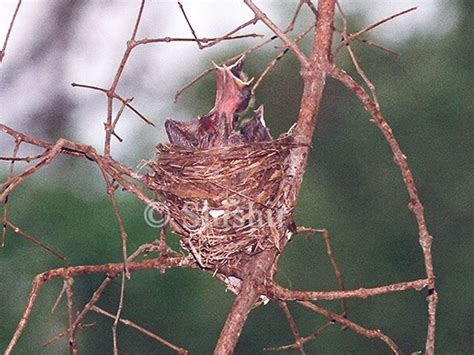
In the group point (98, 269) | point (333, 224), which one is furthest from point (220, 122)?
point (333, 224)

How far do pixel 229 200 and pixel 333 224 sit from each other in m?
0.93

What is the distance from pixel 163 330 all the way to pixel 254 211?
3.10ft

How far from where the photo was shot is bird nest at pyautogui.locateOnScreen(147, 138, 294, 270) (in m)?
0.84

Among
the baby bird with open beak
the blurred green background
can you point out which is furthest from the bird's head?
the blurred green background

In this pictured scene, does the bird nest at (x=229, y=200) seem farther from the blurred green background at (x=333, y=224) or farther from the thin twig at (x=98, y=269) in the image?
the blurred green background at (x=333, y=224)

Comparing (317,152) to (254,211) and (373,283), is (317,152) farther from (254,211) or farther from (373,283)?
(254,211)

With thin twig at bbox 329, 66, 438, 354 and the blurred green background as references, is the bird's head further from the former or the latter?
the blurred green background

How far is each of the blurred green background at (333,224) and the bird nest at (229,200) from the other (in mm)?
818

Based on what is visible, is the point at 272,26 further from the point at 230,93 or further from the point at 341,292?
the point at 341,292

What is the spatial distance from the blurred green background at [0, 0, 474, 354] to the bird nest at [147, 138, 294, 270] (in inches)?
32.2

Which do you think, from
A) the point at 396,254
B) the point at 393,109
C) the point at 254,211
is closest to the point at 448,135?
the point at 393,109

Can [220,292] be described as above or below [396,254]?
below

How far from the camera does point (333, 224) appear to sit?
1.75 meters

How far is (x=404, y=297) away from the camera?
5.74 ft
